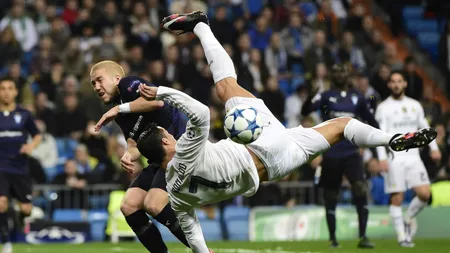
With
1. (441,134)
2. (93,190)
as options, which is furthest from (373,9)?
(93,190)

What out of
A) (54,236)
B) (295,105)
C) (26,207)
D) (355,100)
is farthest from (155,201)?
(295,105)

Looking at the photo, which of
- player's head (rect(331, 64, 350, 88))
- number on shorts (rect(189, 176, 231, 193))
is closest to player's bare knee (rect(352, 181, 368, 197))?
player's head (rect(331, 64, 350, 88))

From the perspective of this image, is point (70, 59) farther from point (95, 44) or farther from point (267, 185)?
point (267, 185)

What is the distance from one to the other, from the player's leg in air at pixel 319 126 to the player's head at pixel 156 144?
0.87 meters

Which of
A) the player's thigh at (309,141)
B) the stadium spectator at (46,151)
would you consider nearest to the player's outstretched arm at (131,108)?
the player's thigh at (309,141)

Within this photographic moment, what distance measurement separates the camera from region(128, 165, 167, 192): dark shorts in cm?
1062

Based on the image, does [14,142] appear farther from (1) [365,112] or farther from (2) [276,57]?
(2) [276,57]

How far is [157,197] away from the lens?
415 inches

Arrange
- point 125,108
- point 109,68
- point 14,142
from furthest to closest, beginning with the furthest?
point 14,142
point 109,68
point 125,108

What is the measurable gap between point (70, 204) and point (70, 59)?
11.8ft

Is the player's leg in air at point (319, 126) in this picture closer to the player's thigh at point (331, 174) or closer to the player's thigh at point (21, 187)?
the player's thigh at point (331, 174)

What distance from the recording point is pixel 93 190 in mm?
18844

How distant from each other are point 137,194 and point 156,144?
1377 millimetres

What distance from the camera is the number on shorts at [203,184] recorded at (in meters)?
9.39
